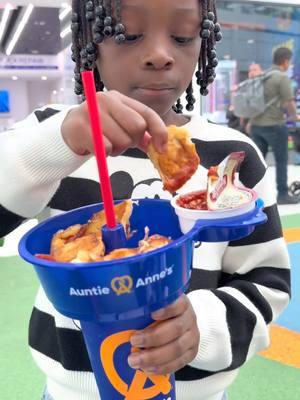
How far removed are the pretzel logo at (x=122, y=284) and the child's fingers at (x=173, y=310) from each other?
0.19 feet

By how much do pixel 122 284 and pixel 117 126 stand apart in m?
0.13

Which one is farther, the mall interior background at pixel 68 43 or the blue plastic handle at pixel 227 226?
the mall interior background at pixel 68 43

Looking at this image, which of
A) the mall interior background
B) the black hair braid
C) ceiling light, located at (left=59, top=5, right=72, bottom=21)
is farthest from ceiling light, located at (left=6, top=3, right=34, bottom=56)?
the black hair braid

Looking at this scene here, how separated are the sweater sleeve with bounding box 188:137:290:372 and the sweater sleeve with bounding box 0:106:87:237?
8.2 inches

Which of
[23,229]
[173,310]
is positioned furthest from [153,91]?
[23,229]

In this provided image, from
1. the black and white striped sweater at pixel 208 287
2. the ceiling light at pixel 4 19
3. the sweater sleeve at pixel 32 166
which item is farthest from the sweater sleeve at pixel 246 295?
the ceiling light at pixel 4 19

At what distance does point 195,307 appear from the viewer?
51 centimetres

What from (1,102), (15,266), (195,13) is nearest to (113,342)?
(195,13)

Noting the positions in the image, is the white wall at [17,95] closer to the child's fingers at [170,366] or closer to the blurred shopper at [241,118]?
the blurred shopper at [241,118]

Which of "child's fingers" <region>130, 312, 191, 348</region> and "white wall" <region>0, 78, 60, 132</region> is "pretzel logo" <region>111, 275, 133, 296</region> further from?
"white wall" <region>0, 78, 60, 132</region>

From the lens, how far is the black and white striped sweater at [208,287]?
54 centimetres

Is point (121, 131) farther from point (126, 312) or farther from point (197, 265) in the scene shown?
point (197, 265)

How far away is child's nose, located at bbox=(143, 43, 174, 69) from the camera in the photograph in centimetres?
56

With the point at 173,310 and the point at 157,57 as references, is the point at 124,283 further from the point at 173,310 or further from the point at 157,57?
the point at 157,57
